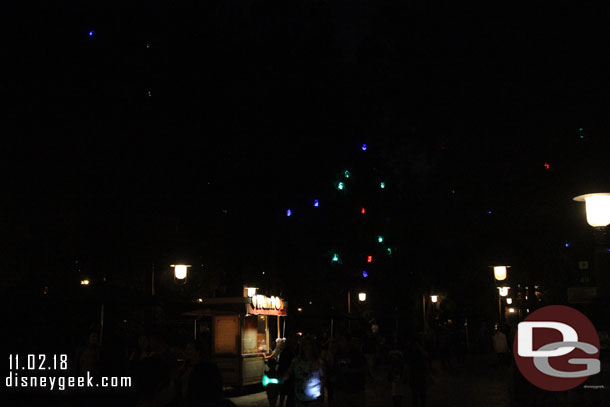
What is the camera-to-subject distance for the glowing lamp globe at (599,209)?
8305 millimetres

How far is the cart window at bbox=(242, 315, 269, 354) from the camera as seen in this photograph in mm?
21209

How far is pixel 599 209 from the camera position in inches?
328

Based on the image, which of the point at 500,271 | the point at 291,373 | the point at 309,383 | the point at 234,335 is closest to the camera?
the point at 309,383

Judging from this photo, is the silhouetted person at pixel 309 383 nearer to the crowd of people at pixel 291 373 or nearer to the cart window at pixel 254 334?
the crowd of people at pixel 291 373

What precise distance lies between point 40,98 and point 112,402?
7294 mm

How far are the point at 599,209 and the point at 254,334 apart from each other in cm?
1543

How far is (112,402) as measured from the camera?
9.41m

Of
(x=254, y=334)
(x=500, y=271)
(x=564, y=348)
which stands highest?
(x=500, y=271)

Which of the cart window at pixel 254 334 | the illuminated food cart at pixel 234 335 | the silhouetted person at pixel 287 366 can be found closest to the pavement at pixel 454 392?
the illuminated food cart at pixel 234 335

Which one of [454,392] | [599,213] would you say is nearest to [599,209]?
[599,213]

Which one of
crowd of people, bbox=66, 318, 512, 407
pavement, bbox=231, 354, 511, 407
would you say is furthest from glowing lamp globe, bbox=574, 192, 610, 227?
pavement, bbox=231, 354, 511, 407

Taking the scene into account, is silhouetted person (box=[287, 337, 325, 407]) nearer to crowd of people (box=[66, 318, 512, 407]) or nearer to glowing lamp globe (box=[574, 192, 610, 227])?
crowd of people (box=[66, 318, 512, 407])

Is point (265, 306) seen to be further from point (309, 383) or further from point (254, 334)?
point (309, 383)

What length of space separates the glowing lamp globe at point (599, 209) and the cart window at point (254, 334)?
14523 millimetres
